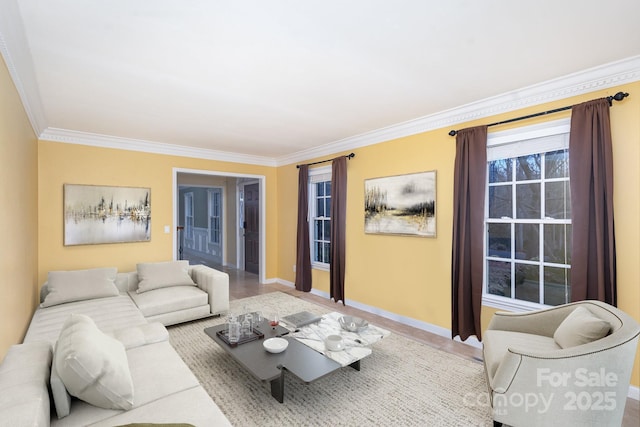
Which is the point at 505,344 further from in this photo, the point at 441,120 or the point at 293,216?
the point at 293,216

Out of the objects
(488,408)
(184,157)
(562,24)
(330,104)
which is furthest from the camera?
(184,157)

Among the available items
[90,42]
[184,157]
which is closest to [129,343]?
[90,42]

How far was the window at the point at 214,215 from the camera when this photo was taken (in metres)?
8.74

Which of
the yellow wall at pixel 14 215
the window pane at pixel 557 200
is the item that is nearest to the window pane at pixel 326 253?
the window pane at pixel 557 200

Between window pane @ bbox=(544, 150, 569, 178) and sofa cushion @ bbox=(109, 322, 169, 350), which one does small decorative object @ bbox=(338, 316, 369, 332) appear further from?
window pane @ bbox=(544, 150, 569, 178)

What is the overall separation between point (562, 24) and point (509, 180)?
158 centimetres

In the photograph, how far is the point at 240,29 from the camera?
1.92 metres

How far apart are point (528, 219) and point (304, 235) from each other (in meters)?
3.43

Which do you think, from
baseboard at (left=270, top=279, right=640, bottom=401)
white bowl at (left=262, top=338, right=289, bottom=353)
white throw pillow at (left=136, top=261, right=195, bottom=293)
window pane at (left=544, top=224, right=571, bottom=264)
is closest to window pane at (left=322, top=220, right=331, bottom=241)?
baseboard at (left=270, top=279, right=640, bottom=401)

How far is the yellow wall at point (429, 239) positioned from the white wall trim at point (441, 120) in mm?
69

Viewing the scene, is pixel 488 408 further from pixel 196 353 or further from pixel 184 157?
pixel 184 157

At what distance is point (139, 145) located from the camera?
4.71 metres

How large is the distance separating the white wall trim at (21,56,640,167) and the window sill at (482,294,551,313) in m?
1.91

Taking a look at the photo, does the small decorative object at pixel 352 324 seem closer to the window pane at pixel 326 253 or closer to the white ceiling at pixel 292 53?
the white ceiling at pixel 292 53
